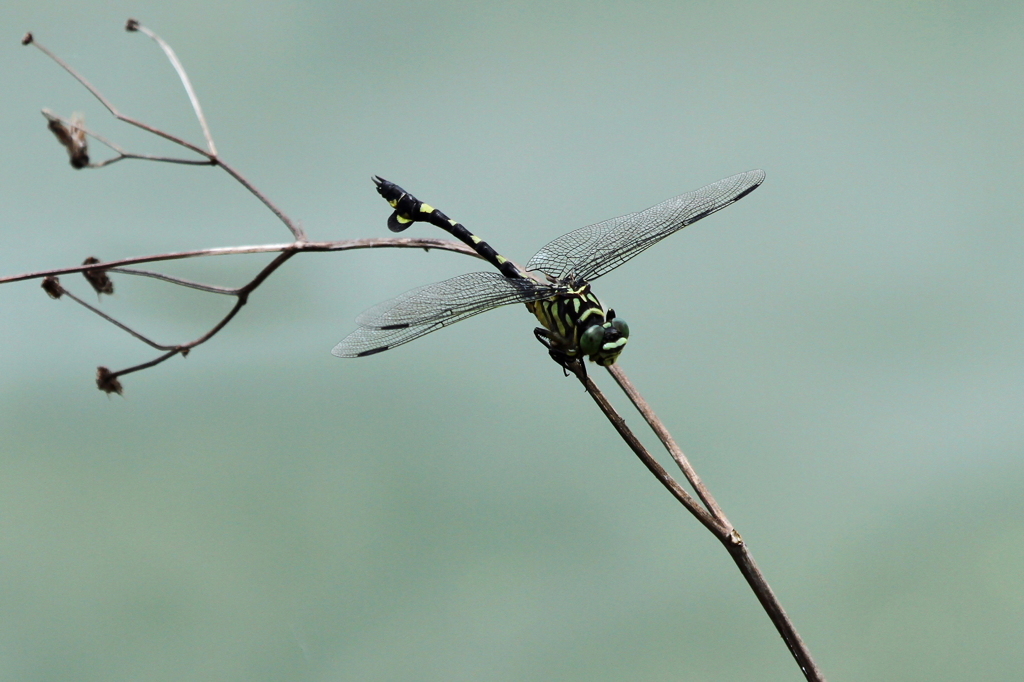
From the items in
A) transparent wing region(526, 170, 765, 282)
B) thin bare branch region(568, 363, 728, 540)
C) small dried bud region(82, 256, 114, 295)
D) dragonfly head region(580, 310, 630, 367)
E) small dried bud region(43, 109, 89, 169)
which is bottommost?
thin bare branch region(568, 363, 728, 540)

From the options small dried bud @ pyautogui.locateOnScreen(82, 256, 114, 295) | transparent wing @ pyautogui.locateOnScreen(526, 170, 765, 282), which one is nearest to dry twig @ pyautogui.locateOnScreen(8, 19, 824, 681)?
small dried bud @ pyautogui.locateOnScreen(82, 256, 114, 295)

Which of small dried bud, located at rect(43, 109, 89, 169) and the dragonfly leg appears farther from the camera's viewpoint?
the dragonfly leg

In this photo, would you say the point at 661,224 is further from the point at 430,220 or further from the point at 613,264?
the point at 430,220

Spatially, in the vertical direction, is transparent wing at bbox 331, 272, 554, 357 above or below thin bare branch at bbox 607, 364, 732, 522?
above

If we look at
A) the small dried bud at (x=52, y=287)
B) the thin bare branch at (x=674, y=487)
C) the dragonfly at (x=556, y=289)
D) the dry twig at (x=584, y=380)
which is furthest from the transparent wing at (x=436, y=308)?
the thin bare branch at (x=674, y=487)

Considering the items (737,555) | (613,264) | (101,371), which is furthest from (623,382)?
(101,371)

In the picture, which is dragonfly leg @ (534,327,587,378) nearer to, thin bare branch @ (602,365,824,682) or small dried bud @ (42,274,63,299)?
thin bare branch @ (602,365,824,682)
